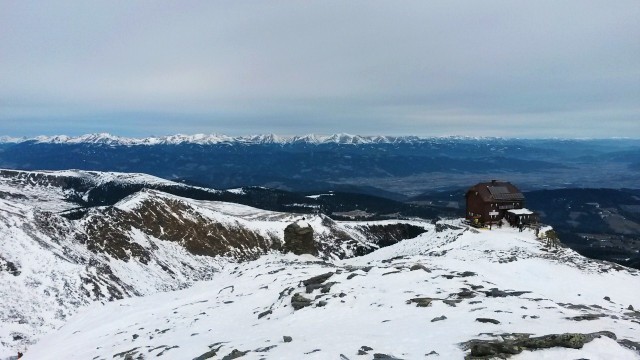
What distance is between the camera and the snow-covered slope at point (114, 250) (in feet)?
180

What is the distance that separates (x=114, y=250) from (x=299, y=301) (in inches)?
3164

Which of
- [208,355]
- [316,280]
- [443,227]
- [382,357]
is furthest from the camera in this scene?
[443,227]

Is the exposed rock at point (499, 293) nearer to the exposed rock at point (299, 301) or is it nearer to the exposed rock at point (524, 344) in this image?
the exposed rock at point (524, 344)

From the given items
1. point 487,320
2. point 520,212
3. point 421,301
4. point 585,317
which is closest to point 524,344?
point 487,320

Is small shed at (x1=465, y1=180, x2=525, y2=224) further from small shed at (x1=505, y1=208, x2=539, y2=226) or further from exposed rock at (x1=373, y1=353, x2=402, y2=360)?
Result: exposed rock at (x1=373, y1=353, x2=402, y2=360)

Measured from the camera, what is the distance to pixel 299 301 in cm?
2359

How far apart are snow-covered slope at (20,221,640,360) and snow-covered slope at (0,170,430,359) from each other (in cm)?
1866

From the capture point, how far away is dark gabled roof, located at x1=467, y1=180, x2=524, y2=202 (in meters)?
75.1

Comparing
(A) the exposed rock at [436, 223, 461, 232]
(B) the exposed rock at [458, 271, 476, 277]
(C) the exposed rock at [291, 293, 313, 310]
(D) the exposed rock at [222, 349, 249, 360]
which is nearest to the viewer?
(D) the exposed rock at [222, 349, 249, 360]

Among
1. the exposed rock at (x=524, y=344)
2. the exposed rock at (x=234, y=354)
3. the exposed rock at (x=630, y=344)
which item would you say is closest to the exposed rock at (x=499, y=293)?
the exposed rock at (x=630, y=344)

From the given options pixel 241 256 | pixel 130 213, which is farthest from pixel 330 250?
pixel 130 213

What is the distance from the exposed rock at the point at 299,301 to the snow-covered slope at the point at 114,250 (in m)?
35.5

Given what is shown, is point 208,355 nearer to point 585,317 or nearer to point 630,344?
point 630,344

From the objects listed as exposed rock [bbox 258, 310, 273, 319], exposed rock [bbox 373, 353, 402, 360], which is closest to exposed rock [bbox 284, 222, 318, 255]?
exposed rock [bbox 258, 310, 273, 319]
